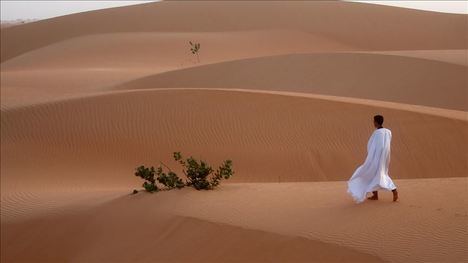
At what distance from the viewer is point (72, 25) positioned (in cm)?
6625

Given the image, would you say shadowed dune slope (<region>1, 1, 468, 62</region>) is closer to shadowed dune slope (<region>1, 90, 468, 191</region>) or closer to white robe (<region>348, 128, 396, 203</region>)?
shadowed dune slope (<region>1, 90, 468, 191</region>)

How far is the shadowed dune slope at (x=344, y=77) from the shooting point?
22859 mm

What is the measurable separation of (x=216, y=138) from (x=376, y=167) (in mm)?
8247

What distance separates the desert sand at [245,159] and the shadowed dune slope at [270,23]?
25596mm

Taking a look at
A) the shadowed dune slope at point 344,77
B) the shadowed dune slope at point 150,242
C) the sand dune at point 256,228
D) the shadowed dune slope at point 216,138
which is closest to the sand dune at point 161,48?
the shadowed dune slope at point 344,77

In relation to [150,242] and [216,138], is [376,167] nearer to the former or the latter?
[150,242]

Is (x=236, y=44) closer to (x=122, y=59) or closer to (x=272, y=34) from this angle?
(x=272, y=34)

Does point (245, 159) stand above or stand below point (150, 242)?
above

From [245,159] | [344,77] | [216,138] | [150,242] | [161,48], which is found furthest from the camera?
[161,48]

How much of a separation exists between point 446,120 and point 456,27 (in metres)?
43.3

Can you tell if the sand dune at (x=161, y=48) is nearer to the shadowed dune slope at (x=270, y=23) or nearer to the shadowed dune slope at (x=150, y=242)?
the shadowed dune slope at (x=270, y=23)

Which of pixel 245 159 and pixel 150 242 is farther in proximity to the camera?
pixel 245 159

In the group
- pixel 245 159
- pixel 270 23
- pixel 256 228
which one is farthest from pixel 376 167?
pixel 270 23

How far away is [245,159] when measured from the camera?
1498cm
